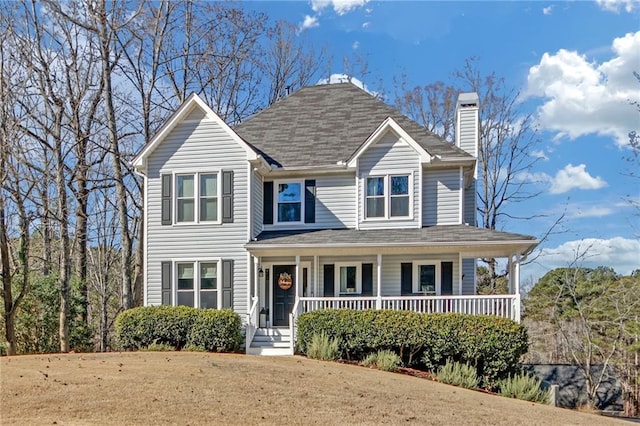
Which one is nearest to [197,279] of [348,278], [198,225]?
[198,225]

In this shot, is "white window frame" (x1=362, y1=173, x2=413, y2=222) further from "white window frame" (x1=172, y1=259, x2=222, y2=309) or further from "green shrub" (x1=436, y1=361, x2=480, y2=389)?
"green shrub" (x1=436, y1=361, x2=480, y2=389)

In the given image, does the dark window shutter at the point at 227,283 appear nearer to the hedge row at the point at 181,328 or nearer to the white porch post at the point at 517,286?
the hedge row at the point at 181,328

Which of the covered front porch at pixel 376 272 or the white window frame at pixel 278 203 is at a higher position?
the white window frame at pixel 278 203

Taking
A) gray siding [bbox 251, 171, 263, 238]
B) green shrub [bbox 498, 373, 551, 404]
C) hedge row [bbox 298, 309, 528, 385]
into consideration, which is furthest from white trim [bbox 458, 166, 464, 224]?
gray siding [bbox 251, 171, 263, 238]

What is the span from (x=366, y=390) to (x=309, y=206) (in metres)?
8.36

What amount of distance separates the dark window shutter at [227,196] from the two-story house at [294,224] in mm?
30

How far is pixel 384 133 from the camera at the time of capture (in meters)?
17.4

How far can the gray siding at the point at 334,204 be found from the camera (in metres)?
17.9

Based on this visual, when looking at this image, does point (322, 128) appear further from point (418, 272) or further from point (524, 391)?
point (524, 391)

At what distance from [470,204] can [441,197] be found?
105 inches

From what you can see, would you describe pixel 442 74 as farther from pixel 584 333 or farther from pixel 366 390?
pixel 366 390

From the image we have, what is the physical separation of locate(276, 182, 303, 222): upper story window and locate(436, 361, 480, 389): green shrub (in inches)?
267

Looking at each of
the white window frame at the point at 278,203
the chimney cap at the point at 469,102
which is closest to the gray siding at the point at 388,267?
the white window frame at the point at 278,203

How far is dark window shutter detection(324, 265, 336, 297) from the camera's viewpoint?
17672 millimetres
